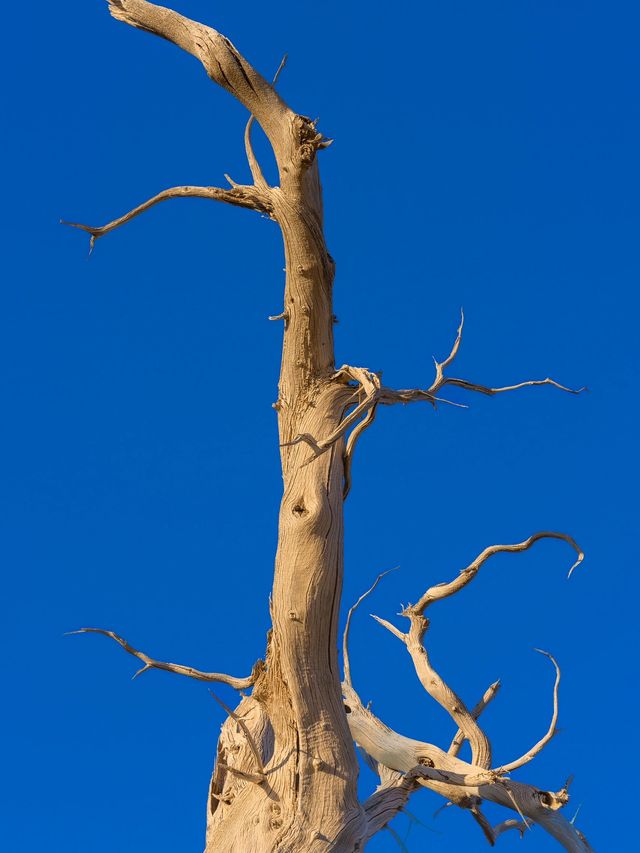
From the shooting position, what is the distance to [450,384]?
4.95 meters

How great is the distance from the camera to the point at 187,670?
4789 mm

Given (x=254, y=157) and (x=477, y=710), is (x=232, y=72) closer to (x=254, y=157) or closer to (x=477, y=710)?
(x=254, y=157)

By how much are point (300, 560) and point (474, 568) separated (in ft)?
4.88

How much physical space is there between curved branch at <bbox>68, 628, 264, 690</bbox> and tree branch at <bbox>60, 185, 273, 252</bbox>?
183 centimetres

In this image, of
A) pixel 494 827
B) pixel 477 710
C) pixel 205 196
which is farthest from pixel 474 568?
pixel 205 196

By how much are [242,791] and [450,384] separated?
2.14 metres

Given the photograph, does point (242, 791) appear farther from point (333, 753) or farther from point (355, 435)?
point (355, 435)

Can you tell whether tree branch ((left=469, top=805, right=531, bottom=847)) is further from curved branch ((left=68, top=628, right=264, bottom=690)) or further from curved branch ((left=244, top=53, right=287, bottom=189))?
curved branch ((left=244, top=53, right=287, bottom=189))

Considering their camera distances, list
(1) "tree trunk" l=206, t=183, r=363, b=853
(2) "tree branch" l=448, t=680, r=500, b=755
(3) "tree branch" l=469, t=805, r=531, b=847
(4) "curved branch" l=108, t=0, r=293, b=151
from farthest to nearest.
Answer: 1. (2) "tree branch" l=448, t=680, r=500, b=755
2. (3) "tree branch" l=469, t=805, r=531, b=847
3. (4) "curved branch" l=108, t=0, r=293, b=151
4. (1) "tree trunk" l=206, t=183, r=363, b=853

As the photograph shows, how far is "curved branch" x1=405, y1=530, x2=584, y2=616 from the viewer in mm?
5116

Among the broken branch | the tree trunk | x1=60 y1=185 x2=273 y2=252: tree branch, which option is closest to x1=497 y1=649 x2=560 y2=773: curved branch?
the broken branch

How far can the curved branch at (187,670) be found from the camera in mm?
4637

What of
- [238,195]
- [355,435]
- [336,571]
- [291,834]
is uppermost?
[238,195]

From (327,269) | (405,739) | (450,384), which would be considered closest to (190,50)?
(327,269)
